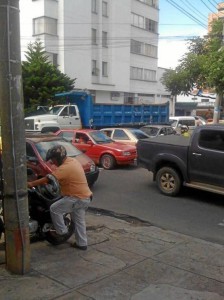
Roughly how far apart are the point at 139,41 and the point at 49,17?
1396 cm

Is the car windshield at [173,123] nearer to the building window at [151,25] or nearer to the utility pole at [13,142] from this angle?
the utility pole at [13,142]

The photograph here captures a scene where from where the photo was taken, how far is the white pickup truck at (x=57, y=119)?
20266 mm

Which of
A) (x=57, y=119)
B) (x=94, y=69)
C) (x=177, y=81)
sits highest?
(x=94, y=69)

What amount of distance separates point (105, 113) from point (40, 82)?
6.82 meters

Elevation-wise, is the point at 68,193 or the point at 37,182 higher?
the point at 37,182

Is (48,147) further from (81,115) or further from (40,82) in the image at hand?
(40,82)

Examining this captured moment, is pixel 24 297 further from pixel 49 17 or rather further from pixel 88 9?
pixel 88 9

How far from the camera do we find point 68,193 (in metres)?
5.70

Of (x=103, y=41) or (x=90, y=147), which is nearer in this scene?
(x=90, y=147)

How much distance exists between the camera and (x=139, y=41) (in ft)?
150

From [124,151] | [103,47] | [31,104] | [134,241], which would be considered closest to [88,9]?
[103,47]

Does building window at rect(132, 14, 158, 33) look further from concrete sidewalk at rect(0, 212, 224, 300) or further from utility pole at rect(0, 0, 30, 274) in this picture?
utility pole at rect(0, 0, 30, 274)

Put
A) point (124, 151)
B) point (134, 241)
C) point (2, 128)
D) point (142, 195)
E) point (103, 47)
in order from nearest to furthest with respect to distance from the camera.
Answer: point (2, 128) → point (134, 241) → point (142, 195) → point (124, 151) → point (103, 47)

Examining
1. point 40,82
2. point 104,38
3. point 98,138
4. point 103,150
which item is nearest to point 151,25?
point 104,38
